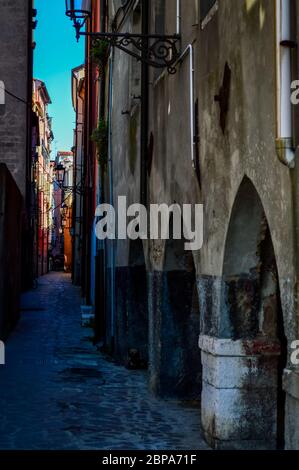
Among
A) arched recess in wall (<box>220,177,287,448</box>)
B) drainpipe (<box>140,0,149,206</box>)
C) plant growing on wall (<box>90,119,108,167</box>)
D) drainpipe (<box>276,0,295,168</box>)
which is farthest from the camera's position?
plant growing on wall (<box>90,119,108,167</box>)

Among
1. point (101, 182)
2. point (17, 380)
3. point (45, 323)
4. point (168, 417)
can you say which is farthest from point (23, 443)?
point (45, 323)

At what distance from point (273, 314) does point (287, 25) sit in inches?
110

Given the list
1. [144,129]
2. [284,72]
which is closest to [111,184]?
A: [144,129]

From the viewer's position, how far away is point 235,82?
620 centimetres

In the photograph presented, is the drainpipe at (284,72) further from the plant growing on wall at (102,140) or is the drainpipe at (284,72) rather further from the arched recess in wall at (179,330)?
the plant growing on wall at (102,140)

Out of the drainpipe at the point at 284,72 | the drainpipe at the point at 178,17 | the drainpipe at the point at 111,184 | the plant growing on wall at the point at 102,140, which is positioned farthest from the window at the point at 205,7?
the plant growing on wall at the point at 102,140

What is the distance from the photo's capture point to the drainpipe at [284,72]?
474 centimetres

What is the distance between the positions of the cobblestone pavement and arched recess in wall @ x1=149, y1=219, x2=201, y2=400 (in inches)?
12.9

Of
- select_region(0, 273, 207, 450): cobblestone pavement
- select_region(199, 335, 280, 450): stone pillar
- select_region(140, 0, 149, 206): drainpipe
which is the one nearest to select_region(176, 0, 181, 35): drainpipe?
select_region(140, 0, 149, 206): drainpipe

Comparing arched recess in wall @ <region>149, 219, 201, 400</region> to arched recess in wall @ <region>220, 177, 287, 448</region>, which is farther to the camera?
arched recess in wall @ <region>149, 219, 201, 400</region>

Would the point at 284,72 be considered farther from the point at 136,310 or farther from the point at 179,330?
the point at 136,310

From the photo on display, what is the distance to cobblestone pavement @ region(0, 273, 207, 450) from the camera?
7.43 meters

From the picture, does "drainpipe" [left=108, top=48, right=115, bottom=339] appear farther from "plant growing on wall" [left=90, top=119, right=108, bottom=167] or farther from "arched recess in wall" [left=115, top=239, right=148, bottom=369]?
"arched recess in wall" [left=115, top=239, right=148, bottom=369]

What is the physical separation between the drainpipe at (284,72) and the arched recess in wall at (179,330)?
4.65 m
